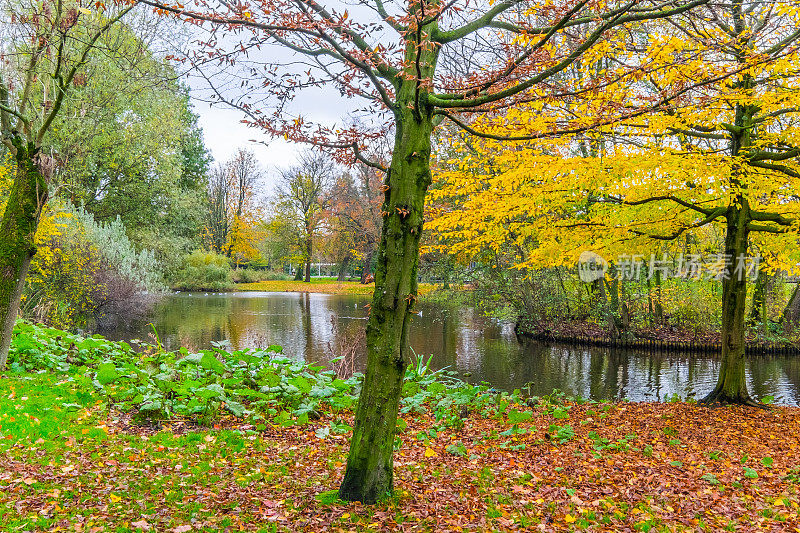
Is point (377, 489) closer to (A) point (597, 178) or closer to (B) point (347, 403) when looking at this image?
(B) point (347, 403)

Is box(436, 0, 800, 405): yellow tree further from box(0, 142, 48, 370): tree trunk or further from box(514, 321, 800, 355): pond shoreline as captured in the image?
box(514, 321, 800, 355): pond shoreline

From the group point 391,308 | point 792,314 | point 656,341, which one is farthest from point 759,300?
point 391,308

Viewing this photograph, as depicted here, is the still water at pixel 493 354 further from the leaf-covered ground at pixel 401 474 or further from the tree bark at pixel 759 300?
the leaf-covered ground at pixel 401 474

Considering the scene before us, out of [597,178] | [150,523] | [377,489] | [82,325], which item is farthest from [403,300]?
[82,325]

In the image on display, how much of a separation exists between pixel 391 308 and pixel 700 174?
5.42 meters

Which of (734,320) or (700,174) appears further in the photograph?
(734,320)

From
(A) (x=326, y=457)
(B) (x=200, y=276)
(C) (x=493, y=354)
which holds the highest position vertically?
(B) (x=200, y=276)

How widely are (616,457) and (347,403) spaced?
10.3 ft

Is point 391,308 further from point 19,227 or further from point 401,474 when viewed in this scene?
point 19,227

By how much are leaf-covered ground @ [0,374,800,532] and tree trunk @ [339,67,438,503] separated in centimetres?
26

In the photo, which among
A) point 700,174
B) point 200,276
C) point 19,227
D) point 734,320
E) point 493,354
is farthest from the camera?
point 200,276

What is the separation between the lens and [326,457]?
4.93 m

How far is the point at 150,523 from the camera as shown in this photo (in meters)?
3.29

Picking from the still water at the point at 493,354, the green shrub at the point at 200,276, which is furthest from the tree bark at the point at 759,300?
the green shrub at the point at 200,276
